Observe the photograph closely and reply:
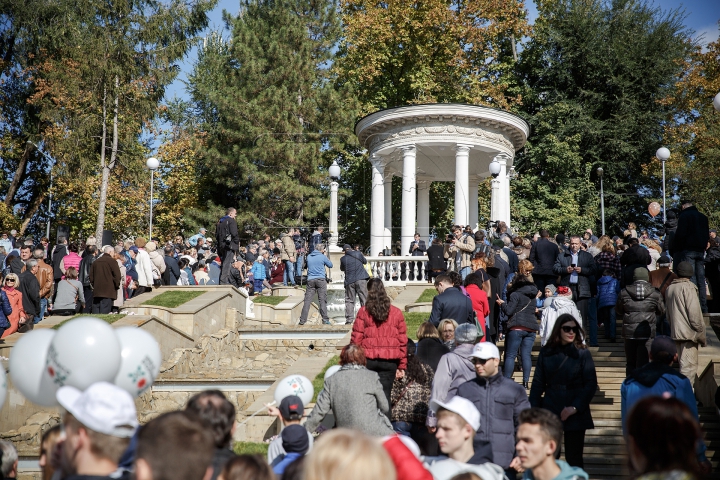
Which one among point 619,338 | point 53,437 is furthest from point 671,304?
point 53,437

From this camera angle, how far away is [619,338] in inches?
537

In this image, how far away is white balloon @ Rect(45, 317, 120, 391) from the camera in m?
4.86

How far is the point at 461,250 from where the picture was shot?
16422 millimetres

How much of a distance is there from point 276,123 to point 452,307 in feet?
88.3

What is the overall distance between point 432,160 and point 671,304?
21.1 m

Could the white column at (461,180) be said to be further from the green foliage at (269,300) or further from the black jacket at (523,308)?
the black jacket at (523,308)

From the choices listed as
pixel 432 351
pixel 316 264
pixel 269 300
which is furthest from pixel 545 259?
pixel 269 300

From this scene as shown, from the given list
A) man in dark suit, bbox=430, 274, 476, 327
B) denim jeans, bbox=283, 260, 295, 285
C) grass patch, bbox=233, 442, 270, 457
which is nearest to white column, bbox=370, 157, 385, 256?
denim jeans, bbox=283, 260, 295, 285

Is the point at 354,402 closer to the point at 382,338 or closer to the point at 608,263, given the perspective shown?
the point at 382,338

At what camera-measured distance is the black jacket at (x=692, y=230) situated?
12875 mm

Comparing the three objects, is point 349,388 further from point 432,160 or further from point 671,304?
point 432,160

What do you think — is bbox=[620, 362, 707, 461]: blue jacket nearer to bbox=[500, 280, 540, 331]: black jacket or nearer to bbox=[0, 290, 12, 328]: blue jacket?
bbox=[500, 280, 540, 331]: black jacket

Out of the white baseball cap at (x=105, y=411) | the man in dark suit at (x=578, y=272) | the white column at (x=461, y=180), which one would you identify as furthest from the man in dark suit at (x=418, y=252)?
the white baseball cap at (x=105, y=411)

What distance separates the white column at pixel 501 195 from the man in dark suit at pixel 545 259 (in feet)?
34.6
